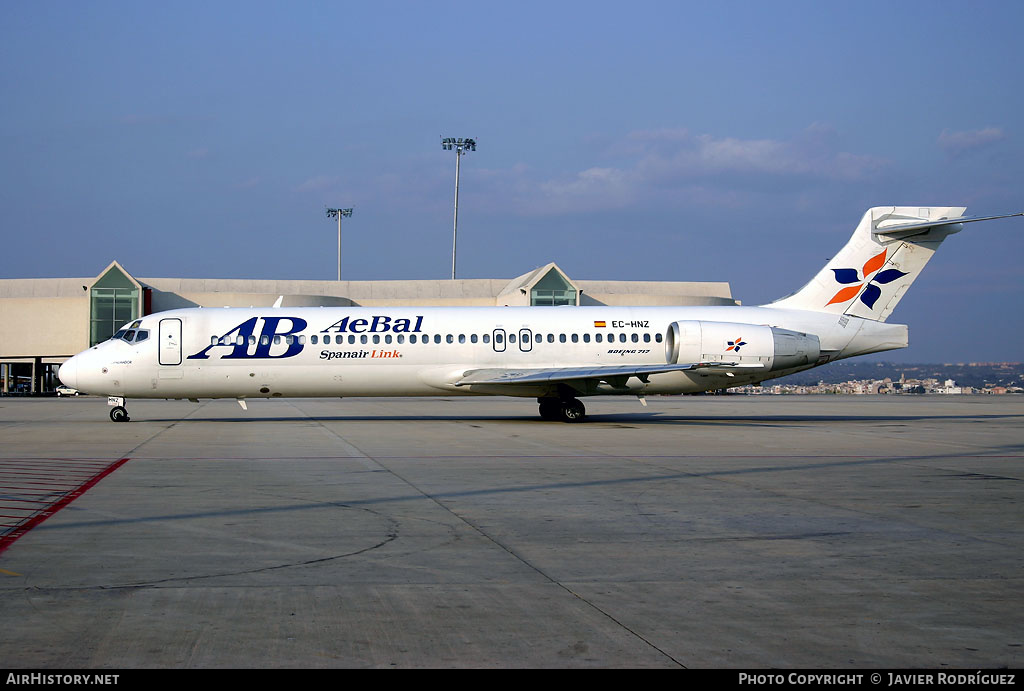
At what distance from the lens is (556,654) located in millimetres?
5539

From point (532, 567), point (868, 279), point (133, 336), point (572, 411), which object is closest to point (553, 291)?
point (868, 279)

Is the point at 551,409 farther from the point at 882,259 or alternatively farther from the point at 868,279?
the point at 882,259

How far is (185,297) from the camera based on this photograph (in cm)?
6988

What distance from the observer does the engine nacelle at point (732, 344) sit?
27703 mm

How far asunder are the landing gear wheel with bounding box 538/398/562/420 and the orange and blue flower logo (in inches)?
356

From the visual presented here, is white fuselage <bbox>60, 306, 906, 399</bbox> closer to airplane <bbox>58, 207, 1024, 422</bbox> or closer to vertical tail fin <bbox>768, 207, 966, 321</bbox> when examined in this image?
airplane <bbox>58, 207, 1024, 422</bbox>

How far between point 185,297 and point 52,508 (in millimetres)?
61707

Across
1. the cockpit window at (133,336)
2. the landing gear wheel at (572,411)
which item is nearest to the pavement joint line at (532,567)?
the landing gear wheel at (572,411)

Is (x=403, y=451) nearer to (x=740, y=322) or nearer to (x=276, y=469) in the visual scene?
(x=276, y=469)

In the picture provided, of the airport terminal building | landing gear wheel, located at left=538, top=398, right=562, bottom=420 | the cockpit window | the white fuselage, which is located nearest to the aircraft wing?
the white fuselage

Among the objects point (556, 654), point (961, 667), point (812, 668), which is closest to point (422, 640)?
point (556, 654)

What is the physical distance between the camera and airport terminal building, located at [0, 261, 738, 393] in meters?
66.1

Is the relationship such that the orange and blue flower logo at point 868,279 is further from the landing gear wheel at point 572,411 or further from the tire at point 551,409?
the tire at point 551,409

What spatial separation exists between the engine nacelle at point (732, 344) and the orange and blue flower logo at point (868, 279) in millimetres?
2419
